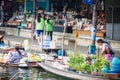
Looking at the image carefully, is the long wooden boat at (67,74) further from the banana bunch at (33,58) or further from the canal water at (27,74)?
the banana bunch at (33,58)

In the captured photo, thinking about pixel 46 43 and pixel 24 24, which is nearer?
pixel 46 43

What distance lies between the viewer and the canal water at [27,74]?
21.0 metres

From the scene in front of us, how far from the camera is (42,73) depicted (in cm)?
2228

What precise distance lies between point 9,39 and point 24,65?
32.6ft

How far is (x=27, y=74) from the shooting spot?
22.2 m

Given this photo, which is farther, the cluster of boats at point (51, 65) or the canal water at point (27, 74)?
the canal water at point (27, 74)

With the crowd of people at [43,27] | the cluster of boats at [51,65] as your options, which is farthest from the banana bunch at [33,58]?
the crowd of people at [43,27]

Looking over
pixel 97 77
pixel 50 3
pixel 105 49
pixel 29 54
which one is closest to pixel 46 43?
pixel 29 54

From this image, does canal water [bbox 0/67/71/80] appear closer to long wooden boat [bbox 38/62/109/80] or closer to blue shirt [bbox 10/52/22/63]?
long wooden boat [bbox 38/62/109/80]

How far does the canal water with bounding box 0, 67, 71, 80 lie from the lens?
20983 mm

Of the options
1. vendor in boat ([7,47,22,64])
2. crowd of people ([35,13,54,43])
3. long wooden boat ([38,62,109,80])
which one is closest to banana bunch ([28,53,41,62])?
vendor in boat ([7,47,22,64])

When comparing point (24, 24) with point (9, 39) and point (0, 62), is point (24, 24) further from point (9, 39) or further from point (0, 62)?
point (0, 62)

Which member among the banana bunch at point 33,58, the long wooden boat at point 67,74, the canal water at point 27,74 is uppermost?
the banana bunch at point 33,58

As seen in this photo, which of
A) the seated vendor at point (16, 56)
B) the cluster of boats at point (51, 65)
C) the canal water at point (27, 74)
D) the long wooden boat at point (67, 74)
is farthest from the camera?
the seated vendor at point (16, 56)
